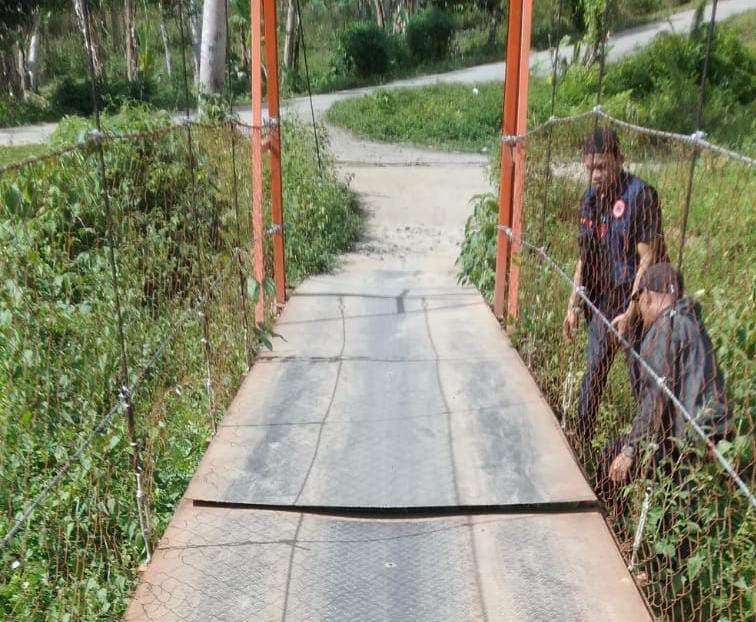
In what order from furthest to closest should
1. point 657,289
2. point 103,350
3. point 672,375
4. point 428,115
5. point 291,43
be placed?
point 291,43, point 428,115, point 103,350, point 657,289, point 672,375

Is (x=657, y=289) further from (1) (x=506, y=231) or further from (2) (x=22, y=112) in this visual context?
(2) (x=22, y=112)

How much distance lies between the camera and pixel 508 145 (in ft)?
15.4

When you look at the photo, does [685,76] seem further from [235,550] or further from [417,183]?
[235,550]

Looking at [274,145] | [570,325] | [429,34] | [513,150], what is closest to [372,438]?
[570,325]

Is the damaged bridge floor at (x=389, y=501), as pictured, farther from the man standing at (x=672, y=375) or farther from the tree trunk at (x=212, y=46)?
the tree trunk at (x=212, y=46)

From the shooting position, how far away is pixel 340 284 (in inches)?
235

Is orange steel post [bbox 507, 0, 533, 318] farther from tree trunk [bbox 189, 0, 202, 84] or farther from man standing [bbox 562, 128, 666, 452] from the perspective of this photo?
tree trunk [bbox 189, 0, 202, 84]

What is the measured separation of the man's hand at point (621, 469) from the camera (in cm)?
280

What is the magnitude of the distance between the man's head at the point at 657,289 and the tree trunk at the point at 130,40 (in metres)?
16.0

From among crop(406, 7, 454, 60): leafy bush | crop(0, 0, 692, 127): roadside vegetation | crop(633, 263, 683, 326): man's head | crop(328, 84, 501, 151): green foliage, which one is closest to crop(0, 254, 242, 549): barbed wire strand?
crop(633, 263, 683, 326): man's head

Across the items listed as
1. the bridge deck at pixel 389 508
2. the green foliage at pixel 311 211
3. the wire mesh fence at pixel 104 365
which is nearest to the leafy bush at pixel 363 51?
the green foliage at pixel 311 211

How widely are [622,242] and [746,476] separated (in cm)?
103

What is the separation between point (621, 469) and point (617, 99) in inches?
335

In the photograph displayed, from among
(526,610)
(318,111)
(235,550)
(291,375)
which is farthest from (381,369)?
(318,111)
